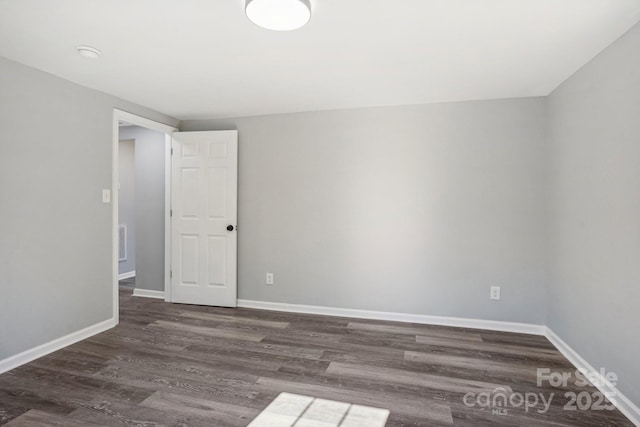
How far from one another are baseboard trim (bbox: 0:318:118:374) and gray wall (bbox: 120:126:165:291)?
1.17 metres

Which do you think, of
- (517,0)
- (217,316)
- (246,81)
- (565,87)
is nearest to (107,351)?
(217,316)

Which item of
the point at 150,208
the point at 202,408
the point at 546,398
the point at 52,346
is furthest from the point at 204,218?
the point at 546,398

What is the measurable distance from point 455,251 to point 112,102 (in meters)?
3.76

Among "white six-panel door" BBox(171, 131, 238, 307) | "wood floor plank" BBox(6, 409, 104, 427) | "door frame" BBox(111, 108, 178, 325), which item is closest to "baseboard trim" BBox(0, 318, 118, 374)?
"door frame" BBox(111, 108, 178, 325)

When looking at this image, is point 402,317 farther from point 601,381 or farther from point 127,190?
point 127,190

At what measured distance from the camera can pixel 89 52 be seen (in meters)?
2.39

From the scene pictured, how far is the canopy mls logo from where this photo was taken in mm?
2100

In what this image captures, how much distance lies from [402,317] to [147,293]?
334cm

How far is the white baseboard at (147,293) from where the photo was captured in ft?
14.9

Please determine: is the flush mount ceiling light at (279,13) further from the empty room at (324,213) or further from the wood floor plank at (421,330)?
the wood floor plank at (421,330)

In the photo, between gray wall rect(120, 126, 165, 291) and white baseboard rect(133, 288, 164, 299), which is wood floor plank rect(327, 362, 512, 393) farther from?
gray wall rect(120, 126, 165, 291)

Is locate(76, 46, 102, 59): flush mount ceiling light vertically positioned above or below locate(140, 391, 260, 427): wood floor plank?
above

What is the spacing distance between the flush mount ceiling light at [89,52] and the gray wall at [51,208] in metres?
0.62

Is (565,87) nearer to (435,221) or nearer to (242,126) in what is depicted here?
(435,221)
